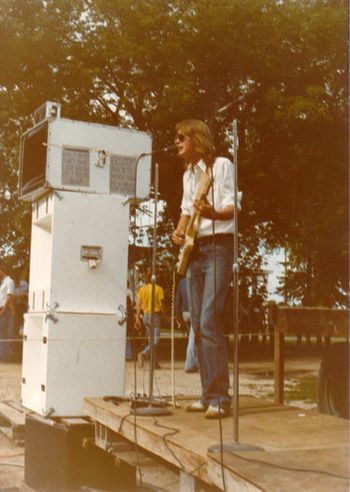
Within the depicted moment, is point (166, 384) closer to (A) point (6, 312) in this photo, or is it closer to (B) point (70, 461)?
(A) point (6, 312)

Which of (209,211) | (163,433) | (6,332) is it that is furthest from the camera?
(6,332)

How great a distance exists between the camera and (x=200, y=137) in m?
4.48

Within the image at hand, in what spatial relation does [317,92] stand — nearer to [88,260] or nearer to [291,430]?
[88,260]

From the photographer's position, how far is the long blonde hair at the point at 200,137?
4.47 meters

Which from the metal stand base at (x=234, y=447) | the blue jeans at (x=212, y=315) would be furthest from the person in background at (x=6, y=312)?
the metal stand base at (x=234, y=447)

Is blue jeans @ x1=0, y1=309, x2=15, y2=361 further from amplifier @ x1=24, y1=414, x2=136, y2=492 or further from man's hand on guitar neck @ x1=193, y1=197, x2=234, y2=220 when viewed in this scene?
man's hand on guitar neck @ x1=193, y1=197, x2=234, y2=220

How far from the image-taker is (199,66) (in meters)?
17.4

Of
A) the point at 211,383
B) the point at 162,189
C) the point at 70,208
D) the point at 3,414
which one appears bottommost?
the point at 3,414

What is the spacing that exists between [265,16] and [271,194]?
4.24 metres

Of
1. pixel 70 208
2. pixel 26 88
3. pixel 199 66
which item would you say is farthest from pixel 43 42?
pixel 70 208

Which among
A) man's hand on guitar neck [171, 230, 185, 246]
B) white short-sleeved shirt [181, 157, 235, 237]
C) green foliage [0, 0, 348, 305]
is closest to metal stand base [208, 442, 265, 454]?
white short-sleeved shirt [181, 157, 235, 237]

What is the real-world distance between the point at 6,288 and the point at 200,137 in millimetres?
9890

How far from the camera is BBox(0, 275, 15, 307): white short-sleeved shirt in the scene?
44.3 feet

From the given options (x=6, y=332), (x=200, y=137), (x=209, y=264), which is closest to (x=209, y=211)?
(x=209, y=264)
